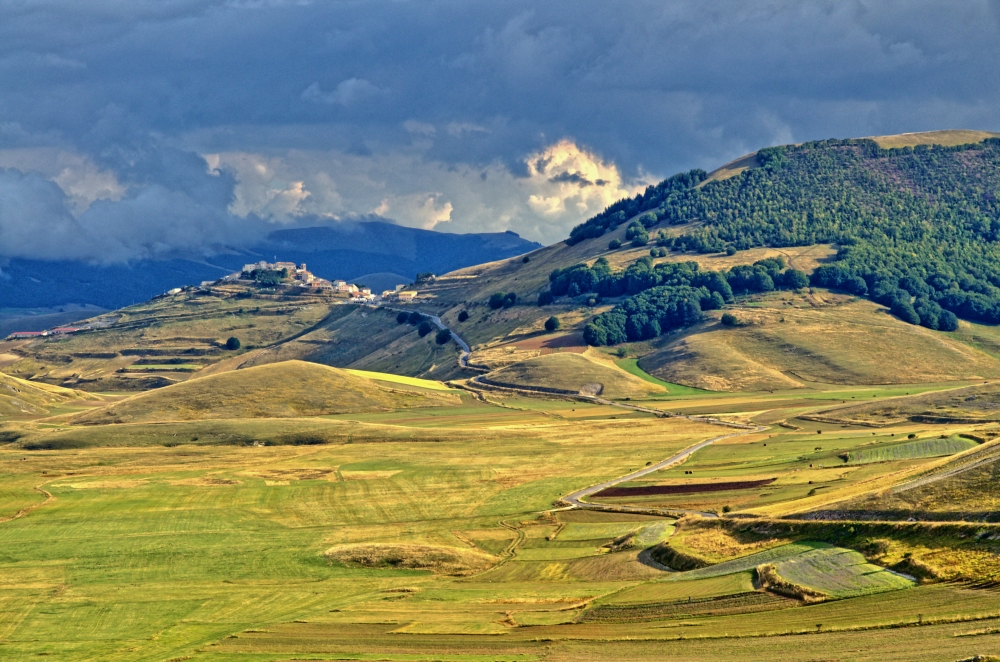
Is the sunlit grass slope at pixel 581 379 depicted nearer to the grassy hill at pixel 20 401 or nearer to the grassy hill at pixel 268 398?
the grassy hill at pixel 268 398

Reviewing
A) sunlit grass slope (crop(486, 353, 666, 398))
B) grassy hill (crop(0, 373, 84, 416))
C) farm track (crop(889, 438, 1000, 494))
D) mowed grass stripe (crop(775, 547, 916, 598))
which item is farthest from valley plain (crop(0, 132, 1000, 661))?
sunlit grass slope (crop(486, 353, 666, 398))

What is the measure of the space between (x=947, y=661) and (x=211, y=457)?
326 ft

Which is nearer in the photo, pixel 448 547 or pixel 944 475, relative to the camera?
pixel 944 475

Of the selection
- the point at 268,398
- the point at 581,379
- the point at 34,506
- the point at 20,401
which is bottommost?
the point at 34,506

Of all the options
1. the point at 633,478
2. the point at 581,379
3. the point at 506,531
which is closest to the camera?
the point at 506,531

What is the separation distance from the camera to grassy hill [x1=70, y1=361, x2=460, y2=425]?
543 ft

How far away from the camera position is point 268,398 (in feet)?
572

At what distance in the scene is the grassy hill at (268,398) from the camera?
166m

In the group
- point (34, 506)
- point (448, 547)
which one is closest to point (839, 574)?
point (448, 547)

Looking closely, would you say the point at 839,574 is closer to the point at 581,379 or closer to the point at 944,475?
the point at 944,475

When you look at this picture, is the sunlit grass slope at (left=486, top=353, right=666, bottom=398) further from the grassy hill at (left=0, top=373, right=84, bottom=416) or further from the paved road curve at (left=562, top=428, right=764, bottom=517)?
the grassy hill at (left=0, top=373, right=84, bottom=416)

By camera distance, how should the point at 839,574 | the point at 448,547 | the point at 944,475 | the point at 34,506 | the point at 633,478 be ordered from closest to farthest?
the point at 839,574 < the point at 944,475 < the point at 448,547 < the point at 34,506 < the point at 633,478

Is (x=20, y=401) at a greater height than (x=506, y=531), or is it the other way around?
(x=20, y=401)

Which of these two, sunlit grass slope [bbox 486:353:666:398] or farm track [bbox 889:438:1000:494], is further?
sunlit grass slope [bbox 486:353:666:398]
